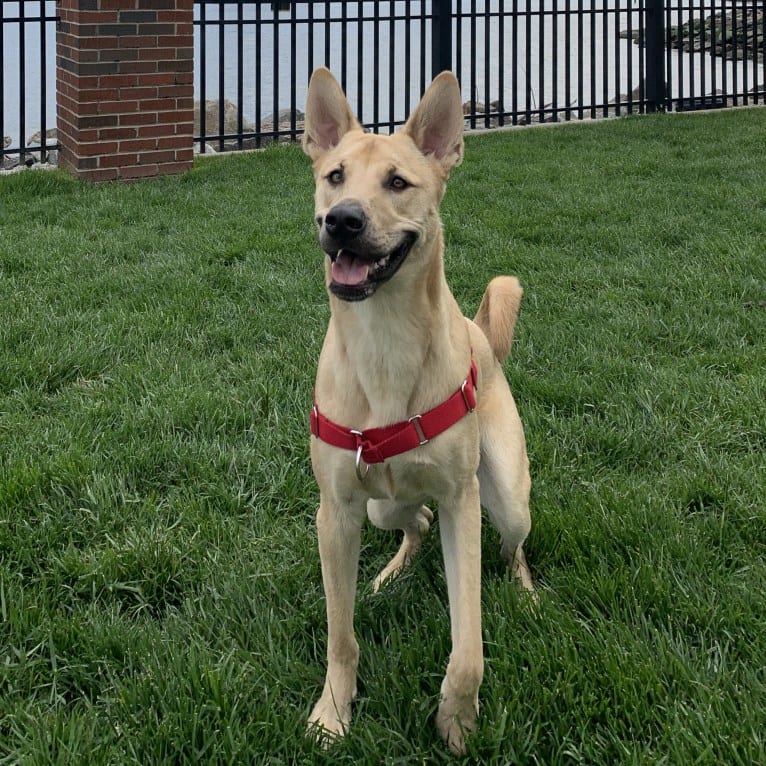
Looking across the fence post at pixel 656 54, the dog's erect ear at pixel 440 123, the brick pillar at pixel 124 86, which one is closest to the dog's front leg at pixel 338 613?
the dog's erect ear at pixel 440 123

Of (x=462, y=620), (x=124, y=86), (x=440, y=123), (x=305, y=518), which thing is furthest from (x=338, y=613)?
(x=124, y=86)

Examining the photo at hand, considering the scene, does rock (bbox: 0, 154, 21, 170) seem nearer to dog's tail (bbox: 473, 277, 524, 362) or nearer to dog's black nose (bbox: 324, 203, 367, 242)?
dog's tail (bbox: 473, 277, 524, 362)

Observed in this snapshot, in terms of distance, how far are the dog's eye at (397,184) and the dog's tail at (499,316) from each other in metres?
0.70

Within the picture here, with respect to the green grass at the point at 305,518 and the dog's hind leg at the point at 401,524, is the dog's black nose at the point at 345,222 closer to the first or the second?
the dog's hind leg at the point at 401,524

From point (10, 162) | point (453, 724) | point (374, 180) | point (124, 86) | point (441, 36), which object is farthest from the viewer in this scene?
point (441, 36)

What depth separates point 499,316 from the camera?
2.90 metres

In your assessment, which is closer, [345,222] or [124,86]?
[345,222]

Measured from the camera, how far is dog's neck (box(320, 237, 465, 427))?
2215mm

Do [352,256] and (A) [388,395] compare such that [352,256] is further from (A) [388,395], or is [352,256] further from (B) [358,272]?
(A) [388,395]

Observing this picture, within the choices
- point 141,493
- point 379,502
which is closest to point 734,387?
point 379,502

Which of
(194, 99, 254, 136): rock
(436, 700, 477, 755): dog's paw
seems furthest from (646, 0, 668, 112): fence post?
(436, 700, 477, 755): dog's paw

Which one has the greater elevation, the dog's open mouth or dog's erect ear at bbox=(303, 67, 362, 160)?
dog's erect ear at bbox=(303, 67, 362, 160)

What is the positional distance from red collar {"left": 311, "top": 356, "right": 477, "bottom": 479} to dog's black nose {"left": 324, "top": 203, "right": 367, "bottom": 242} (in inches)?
18.1

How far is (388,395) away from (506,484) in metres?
0.57
